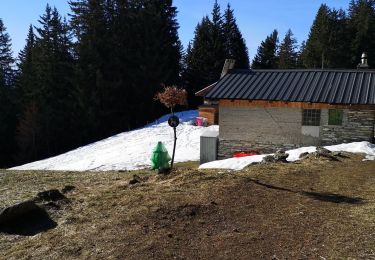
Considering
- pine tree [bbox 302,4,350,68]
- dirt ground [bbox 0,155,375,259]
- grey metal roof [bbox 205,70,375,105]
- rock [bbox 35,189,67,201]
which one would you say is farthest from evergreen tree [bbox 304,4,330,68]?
rock [bbox 35,189,67,201]

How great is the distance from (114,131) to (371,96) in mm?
32078

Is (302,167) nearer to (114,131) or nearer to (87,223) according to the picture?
(87,223)

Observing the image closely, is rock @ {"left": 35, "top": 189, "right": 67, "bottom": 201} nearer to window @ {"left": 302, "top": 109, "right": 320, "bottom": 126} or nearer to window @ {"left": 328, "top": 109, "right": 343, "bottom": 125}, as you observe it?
window @ {"left": 302, "top": 109, "right": 320, "bottom": 126}

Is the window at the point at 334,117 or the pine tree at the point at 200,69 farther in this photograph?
the pine tree at the point at 200,69

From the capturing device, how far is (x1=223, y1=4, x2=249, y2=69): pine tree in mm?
58125

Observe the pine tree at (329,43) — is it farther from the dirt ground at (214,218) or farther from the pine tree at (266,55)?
the dirt ground at (214,218)

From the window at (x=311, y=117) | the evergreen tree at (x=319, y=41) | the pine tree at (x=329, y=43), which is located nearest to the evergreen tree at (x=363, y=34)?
the pine tree at (x=329, y=43)

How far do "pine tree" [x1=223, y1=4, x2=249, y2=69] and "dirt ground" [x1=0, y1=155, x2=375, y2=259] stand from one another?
46629 millimetres

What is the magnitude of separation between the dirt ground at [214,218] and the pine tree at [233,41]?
1836 inches

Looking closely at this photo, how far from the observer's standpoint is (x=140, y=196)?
1066 cm

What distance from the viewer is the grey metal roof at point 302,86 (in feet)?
64.9

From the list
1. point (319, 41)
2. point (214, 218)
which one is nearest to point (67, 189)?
point (214, 218)

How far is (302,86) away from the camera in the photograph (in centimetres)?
2133

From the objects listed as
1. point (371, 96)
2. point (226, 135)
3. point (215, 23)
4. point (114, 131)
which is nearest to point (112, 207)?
point (226, 135)
